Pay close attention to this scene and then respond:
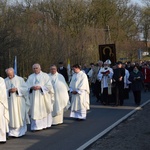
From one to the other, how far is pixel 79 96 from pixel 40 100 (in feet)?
7.06

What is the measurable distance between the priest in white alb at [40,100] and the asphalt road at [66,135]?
9.9 inches

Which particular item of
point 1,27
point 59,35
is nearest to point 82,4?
point 59,35

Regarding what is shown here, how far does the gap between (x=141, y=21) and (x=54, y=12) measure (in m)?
15.2

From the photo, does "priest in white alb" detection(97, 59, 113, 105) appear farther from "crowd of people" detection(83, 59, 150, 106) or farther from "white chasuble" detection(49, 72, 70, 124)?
"white chasuble" detection(49, 72, 70, 124)

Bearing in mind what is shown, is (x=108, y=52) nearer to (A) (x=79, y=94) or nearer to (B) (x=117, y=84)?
(B) (x=117, y=84)

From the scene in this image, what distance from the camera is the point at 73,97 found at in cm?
1309

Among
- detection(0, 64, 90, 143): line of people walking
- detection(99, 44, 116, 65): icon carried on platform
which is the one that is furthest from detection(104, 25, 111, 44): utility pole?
detection(0, 64, 90, 143): line of people walking

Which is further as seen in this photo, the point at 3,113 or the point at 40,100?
the point at 40,100

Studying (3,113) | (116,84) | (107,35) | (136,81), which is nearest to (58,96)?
(3,113)

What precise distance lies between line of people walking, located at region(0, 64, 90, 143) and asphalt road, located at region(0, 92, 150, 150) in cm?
27

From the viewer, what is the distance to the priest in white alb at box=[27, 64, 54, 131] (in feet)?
36.1

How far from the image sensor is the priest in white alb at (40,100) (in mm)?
11016

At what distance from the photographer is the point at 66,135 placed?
1024 cm

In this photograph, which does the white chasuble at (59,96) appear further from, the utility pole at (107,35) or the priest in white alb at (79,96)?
the utility pole at (107,35)
